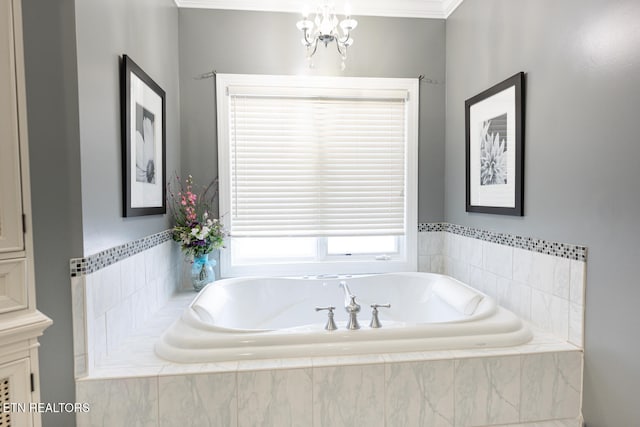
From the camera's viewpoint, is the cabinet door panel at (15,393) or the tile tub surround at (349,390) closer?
the cabinet door panel at (15,393)

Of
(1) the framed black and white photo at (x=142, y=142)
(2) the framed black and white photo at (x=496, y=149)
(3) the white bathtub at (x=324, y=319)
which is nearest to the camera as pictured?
(3) the white bathtub at (x=324, y=319)

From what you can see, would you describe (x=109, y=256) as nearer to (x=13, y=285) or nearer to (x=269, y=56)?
(x=13, y=285)

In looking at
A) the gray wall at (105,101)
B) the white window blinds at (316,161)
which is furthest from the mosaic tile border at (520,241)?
the gray wall at (105,101)

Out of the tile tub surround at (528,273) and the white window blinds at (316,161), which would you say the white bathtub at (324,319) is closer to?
the tile tub surround at (528,273)

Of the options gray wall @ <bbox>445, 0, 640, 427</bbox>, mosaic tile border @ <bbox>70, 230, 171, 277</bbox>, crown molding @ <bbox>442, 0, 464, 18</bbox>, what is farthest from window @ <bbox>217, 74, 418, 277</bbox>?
gray wall @ <bbox>445, 0, 640, 427</bbox>

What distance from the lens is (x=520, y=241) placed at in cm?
A: 190

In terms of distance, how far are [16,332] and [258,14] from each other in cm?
249

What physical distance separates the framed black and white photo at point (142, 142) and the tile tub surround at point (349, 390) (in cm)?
78

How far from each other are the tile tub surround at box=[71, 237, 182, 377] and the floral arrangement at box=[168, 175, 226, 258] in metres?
0.19

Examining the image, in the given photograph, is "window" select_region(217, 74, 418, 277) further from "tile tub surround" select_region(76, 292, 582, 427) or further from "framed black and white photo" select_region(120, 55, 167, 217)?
"tile tub surround" select_region(76, 292, 582, 427)

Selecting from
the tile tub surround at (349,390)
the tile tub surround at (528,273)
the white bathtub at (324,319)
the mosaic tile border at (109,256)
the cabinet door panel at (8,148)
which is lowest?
the tile tub surround at (349,390)

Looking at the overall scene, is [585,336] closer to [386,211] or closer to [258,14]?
[386,211]

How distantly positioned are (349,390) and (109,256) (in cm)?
123

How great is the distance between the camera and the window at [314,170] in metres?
2.61
